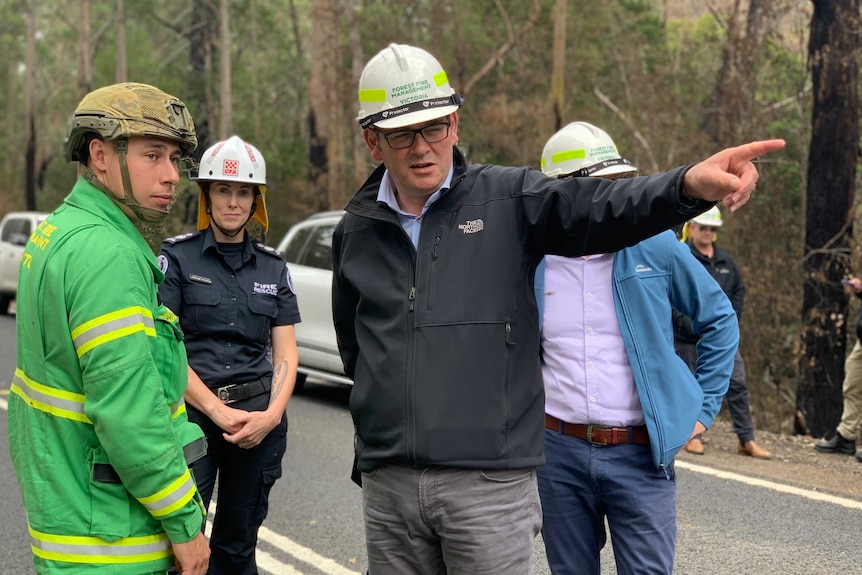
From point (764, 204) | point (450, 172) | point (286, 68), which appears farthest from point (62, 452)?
point (286, 68)

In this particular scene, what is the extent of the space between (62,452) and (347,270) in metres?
0.92

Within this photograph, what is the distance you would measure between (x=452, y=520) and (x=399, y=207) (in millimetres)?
889

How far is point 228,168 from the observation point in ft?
14.3

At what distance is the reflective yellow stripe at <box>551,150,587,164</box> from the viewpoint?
149 inches

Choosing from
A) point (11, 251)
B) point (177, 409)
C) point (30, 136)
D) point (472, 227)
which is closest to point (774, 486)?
point (472, 227)

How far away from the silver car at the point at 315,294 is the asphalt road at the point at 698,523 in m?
1.82

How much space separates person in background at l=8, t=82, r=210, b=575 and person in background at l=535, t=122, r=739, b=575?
4.51 ft

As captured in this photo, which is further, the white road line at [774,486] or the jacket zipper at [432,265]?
the white road line at [774,486]

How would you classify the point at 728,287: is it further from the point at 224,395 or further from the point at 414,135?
the point at 414,135

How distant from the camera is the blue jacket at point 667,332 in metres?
3.38

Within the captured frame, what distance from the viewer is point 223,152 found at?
439cm

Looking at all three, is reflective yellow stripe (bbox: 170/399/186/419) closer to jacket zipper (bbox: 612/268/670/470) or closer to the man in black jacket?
the man in black jacket

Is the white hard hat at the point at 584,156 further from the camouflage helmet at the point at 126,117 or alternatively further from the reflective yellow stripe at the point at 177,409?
the reflective yellow stripe at the point at 177,409

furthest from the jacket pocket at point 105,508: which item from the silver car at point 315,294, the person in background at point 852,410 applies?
the person in background at point 852,410
